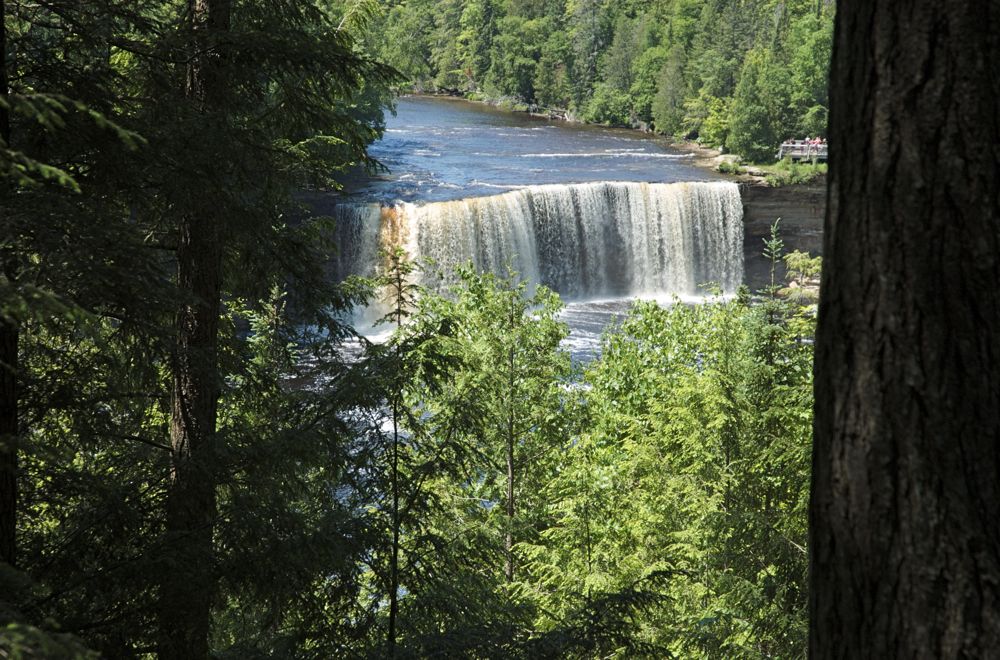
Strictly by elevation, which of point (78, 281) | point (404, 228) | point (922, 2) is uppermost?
point (922, 2)

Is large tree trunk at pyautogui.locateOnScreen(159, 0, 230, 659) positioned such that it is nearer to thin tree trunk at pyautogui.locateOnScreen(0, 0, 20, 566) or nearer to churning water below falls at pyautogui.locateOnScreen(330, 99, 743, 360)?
thin tree trunk at pyautogui.locateOnScreen(0, 0, 20, 566)

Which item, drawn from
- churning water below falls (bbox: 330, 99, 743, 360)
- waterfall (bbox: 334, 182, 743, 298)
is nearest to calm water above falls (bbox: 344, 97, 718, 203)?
churning water below falls (bbox: 330, 99, 743, 360)

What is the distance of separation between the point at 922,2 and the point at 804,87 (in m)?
42.7

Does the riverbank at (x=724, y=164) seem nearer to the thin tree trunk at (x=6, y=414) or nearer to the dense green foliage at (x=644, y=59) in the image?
the dense green foliage at (x=644, y=59)

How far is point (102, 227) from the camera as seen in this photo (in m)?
3.71

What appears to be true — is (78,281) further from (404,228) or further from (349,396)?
(404,228)

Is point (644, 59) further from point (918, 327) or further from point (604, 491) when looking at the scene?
point (918, 327)

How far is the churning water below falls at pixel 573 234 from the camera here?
24.1 m

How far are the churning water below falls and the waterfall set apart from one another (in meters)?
0.03

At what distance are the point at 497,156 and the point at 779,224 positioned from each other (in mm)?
9974

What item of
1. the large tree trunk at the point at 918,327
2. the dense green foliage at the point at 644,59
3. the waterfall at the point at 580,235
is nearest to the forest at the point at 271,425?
the large tree trunk at the point at 918,327

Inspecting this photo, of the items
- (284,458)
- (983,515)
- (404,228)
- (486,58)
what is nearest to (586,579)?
(284,458)

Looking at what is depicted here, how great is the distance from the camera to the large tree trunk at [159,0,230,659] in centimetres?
432

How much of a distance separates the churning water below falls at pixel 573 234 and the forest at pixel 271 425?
39.4 feet
